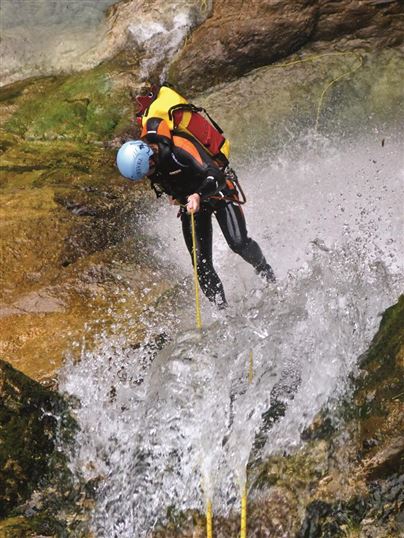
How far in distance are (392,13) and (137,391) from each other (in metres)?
6.70

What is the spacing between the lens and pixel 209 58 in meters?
9.34

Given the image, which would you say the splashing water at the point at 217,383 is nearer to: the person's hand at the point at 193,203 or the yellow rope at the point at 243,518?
the yellow rope at the point at 243,518

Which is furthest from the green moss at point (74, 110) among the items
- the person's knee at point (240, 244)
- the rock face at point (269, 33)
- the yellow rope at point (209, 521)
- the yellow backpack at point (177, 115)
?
the yellow rope at point (209, 521)

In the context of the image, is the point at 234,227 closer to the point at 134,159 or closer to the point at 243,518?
the point at 134,159

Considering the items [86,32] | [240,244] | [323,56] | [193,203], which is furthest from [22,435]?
[86,32]

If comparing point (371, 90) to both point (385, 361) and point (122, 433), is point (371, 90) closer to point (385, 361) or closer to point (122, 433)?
point (385, 361)

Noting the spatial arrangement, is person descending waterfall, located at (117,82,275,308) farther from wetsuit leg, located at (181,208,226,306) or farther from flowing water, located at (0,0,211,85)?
flowing water, located at (0,0,211,85)

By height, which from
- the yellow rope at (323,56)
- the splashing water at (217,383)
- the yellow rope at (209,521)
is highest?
the yellow rope at (209,521)

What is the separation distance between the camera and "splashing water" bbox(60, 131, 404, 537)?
5.14m

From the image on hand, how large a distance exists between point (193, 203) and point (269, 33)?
4738mm

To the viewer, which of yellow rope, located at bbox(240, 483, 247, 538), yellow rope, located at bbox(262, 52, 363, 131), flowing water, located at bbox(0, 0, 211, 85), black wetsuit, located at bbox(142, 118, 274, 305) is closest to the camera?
yellow rope, located at bbox(240, 483, 247, 538)

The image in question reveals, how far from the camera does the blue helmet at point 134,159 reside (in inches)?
211

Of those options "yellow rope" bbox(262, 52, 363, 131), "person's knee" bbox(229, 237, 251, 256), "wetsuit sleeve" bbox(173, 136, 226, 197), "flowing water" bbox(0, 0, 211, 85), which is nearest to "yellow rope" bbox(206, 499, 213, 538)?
"person's knee" bbox(229, 237, 251, 256)

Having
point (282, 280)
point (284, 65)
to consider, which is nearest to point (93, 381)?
point (282, 280)
